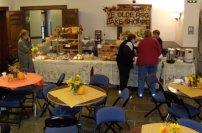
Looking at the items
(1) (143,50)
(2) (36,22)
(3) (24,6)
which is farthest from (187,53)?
(2) (36,22)

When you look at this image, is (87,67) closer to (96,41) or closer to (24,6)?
(96,41)

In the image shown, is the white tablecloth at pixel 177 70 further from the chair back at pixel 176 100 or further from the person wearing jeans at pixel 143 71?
the chair back at pixel 176 100

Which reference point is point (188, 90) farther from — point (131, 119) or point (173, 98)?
point (131, 119)

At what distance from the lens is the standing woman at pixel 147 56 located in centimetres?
680

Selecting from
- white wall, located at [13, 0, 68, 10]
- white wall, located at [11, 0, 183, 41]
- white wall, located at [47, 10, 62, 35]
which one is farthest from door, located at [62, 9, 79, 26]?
white wall, located at [47, 10, 62, 35]

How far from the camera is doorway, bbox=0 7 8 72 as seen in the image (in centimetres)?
983

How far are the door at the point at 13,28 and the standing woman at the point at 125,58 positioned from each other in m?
4.46

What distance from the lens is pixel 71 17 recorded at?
9906 mm

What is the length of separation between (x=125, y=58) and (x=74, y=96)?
2567 mm

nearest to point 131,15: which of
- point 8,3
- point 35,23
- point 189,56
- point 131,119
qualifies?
point 189,56

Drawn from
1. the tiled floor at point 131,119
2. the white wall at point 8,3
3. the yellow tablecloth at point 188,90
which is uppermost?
the white wall at point 8,3

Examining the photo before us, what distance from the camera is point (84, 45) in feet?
31.1

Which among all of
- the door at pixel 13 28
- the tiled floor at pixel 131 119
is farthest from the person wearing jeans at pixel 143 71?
the door at pixel 13 28

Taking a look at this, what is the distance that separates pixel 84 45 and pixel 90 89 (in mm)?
4449
